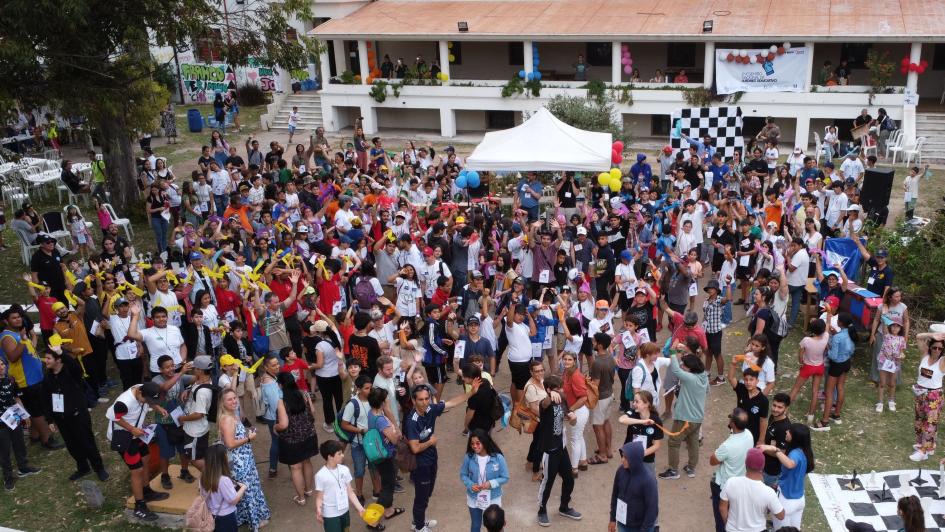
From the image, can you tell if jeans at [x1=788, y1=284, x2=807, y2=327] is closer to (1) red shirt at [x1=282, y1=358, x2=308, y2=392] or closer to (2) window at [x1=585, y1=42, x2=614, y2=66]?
(1) red shirt at [x1=282, y1=358, x2=308, y2=392]

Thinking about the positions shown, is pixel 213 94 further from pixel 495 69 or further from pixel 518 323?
pixel 518 323

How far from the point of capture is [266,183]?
14281 millimetres

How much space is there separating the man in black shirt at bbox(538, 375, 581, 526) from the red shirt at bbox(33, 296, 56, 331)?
607cm

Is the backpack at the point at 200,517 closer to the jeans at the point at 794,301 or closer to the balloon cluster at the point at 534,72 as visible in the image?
the jeans at the point at 794,301

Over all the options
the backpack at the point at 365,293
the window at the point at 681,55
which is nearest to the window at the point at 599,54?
the window at the point at 681,55

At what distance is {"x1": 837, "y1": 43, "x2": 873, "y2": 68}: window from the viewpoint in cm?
2283

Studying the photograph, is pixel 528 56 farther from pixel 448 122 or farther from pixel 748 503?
pixel 748 503

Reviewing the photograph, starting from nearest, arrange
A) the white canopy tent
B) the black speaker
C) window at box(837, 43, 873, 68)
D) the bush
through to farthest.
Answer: the white canopy tent < the black speaker < window at box(837, 43, 873, 68) < the bush

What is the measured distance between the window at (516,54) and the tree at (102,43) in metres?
13.5

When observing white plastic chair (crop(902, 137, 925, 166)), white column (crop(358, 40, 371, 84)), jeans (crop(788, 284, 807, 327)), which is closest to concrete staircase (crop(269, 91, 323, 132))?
white column (crop(358, 40, 371, 84))

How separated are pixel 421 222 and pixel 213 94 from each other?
2060 cm

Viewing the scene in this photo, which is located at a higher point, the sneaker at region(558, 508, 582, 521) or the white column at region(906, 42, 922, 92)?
the white column at region(906, 42, 922, 92)

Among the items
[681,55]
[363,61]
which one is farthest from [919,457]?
[363,61]

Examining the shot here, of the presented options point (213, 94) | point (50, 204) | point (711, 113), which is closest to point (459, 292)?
point (711, 113)
